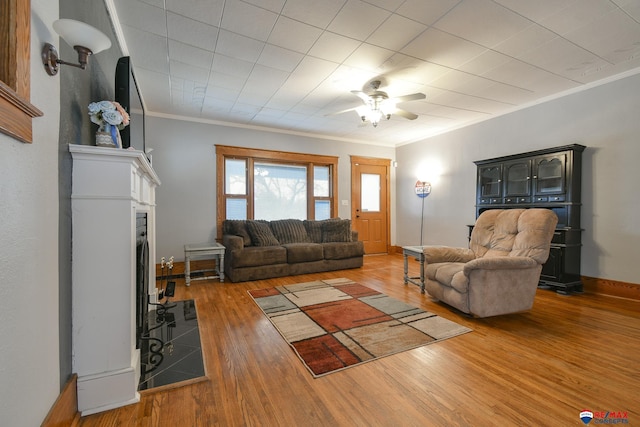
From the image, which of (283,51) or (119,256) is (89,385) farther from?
(283,51)

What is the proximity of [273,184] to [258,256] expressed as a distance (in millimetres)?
1845

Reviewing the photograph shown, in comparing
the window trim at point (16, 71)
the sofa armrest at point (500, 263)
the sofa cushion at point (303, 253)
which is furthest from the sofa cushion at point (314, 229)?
the window trim at point (16, 71)

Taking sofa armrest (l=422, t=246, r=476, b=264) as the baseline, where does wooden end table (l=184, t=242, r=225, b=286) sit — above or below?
below

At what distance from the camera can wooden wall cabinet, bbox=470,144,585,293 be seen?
3.40 meters

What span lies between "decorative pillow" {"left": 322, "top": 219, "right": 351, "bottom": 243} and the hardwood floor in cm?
277

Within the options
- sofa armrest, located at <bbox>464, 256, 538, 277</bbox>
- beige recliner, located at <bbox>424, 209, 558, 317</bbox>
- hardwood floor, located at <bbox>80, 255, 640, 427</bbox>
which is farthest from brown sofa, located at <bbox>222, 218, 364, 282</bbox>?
sofa armrest, located at <bbox>464, 256, 538, 277</bbox>

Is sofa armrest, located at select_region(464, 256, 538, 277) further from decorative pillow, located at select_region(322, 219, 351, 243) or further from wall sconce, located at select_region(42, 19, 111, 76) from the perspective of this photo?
wall sconce, located at select_region(42, 19, 111, 76)

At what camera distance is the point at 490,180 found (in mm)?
Result: 4328

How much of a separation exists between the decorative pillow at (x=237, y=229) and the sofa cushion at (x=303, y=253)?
2.20 ft

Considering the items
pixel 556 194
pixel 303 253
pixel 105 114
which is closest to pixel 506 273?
pixel 556 194

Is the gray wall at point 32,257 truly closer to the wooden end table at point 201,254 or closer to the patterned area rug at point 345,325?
the patterned area rug at point 345,325

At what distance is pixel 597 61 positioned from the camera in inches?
114

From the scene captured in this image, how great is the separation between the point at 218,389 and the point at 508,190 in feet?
14.7

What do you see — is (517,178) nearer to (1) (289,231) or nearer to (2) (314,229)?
(2) (314,229)
